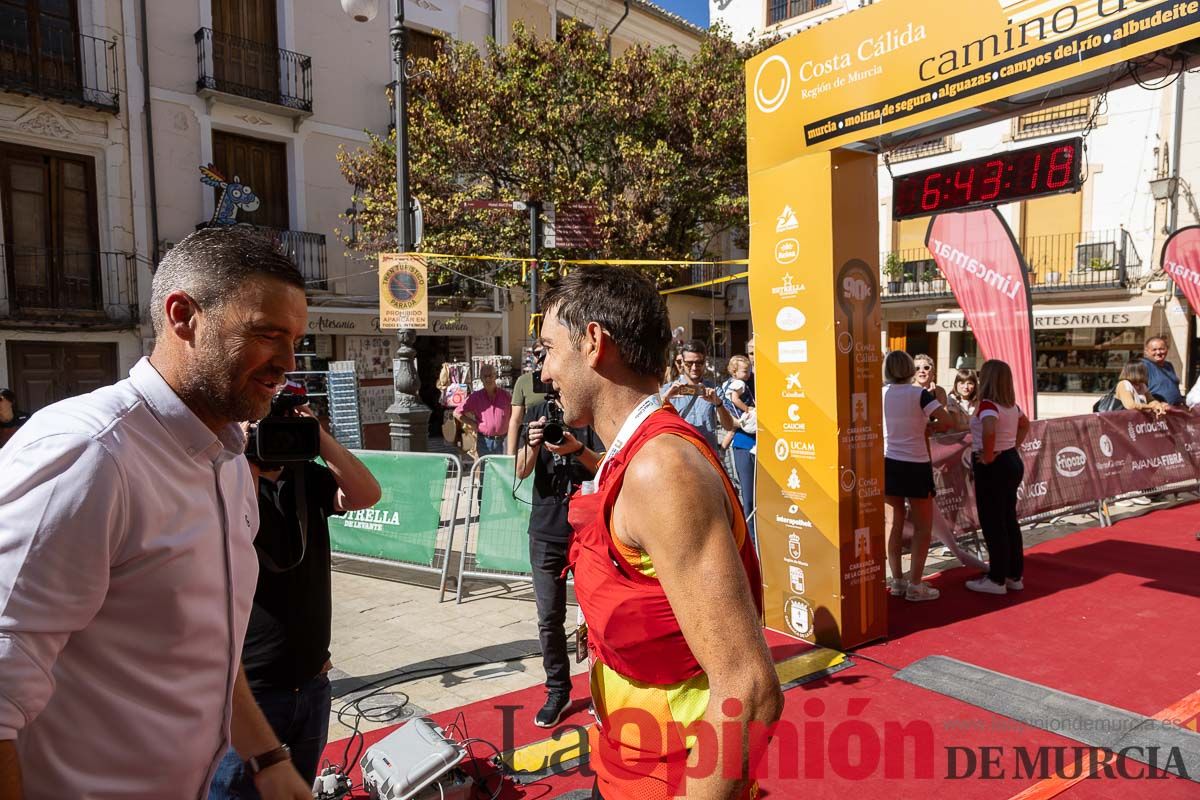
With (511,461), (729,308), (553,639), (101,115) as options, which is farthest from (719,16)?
(553,639)

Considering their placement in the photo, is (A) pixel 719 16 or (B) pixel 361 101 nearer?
(B) pixel 361 101

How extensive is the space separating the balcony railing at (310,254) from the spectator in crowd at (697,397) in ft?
42.6

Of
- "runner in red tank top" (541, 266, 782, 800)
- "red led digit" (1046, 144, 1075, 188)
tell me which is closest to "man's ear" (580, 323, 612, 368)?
"runner in red tank top" (541, 266, 782, 800)

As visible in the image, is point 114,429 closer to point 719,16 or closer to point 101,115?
point 101,115

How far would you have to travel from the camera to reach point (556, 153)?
50.2 feet

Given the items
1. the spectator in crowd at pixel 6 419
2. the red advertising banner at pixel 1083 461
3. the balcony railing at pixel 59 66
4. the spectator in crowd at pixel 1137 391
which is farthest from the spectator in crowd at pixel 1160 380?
the balcony railing at pixel 59 66

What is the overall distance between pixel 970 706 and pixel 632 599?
348 centimetres

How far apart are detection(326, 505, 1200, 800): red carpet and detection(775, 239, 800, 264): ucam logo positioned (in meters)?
2.65

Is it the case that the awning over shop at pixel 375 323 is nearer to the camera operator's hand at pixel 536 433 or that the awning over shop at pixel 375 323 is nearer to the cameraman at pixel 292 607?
the camera operator's hand at pixel 536 433

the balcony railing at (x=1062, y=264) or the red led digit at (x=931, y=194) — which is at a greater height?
the balcony railing at (x=1062, y=264)

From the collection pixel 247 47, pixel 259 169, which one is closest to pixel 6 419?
pixel 259 169

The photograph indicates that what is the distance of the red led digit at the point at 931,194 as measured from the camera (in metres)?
4.96

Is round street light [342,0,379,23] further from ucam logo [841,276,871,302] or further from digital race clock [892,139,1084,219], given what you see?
ucam logo [841,276,871,302]

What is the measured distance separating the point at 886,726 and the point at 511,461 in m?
3.30
